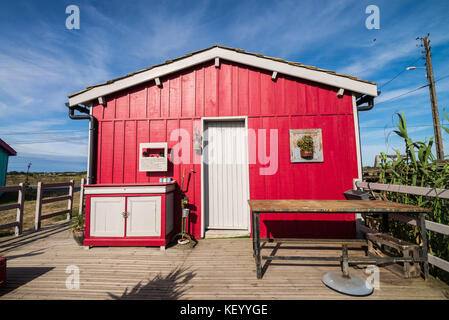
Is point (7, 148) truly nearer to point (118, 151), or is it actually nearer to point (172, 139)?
point (118, 151)

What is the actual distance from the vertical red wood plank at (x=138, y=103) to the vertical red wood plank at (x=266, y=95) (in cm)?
282

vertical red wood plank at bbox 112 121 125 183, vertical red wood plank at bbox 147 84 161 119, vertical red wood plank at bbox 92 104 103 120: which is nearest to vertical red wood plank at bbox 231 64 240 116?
vertical red wood plank at bbox 147 84 161 119

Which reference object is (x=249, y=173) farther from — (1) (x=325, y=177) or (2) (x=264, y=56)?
(2) (x=264, y=56)

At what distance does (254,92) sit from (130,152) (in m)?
3.26

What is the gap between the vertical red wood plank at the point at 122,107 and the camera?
4.57 m

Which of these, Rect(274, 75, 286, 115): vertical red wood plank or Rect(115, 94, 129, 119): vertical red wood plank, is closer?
Rect(274, 75, 286, 115): vertical red wood plank

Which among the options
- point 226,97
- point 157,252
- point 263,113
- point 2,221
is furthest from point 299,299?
point 2,221

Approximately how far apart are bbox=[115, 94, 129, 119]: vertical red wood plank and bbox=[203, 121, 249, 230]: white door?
6.45ft

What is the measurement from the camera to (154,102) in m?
4.57

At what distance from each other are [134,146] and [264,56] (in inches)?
145

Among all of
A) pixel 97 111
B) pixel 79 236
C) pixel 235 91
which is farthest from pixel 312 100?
pixel 79 236

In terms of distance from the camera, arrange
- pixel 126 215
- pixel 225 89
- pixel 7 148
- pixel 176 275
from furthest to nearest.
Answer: pixel 7 148 < pixel 225 89 < pixel 126 215 < pixel 176 275

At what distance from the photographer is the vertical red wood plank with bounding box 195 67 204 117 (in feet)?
14.7

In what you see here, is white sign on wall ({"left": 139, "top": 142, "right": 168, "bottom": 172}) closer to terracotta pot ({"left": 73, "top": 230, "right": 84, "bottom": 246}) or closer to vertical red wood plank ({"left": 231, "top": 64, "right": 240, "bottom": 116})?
terracotta pot ({"left": 73, "top": 230, "right": 84, "bottom": 246})
